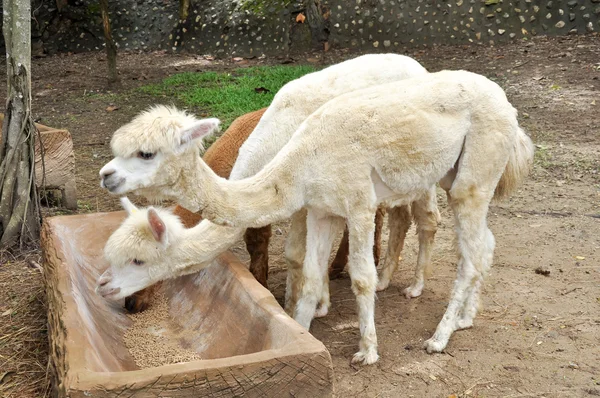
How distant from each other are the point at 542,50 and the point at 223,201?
9338 mm

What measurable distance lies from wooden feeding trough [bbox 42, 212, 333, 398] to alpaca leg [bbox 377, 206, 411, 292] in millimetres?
1598

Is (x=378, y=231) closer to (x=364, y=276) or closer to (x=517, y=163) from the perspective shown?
(x=517, y=163)

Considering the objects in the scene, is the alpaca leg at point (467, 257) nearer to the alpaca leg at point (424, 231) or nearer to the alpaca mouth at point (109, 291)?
the alpaca leg at point (424, 231)

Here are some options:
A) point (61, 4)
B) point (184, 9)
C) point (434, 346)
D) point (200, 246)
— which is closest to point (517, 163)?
point (434, 346)

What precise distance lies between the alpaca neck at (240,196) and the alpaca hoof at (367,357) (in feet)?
3.44

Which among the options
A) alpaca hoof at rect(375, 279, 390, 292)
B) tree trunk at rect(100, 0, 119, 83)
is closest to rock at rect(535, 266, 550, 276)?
alpaca hoof at rect(375, 279, 390, 292)

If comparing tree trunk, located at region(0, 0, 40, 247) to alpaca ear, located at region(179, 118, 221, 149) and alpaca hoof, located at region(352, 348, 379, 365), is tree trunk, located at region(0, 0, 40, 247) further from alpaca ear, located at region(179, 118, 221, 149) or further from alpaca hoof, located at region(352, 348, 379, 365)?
alpaca hoof, located at region(352, 348, 379, 365)

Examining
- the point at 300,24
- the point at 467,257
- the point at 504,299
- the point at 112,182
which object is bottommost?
the point at 504,299

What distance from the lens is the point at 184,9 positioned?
14852 millimetres

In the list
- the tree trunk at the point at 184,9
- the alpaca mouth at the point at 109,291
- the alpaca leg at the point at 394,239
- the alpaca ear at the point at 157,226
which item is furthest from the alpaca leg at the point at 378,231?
the tree trunk at the point at 184,9

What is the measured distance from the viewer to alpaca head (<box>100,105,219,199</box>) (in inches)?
157

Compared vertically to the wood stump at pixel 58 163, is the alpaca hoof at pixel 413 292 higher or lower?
lower

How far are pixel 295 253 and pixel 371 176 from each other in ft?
2.97

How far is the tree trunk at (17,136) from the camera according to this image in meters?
5.65
